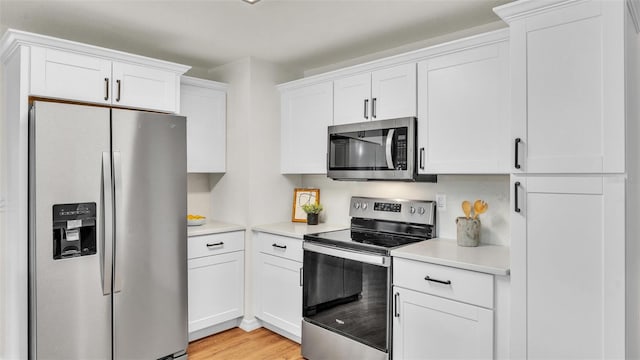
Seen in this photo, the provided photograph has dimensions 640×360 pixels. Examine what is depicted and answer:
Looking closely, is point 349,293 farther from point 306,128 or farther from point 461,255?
point 306,128

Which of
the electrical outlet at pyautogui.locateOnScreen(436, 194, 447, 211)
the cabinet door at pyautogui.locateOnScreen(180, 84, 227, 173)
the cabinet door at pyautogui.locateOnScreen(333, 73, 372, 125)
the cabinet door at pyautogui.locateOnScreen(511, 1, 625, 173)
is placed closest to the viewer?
the cabinet door at pyautogui.locateOnScreen(511, 1, 625, 173)

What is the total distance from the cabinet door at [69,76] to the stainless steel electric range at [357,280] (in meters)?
1.70

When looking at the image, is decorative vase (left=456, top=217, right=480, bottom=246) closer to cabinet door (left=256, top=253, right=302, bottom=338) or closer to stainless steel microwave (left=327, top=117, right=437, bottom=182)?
Answer: stainless steel microwave (left=327, top=117, right=437, bottom=182)

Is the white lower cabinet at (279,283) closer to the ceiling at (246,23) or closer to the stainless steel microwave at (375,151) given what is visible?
the stainless steel microwave at (375,151)

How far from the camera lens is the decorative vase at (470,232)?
7.97 ft

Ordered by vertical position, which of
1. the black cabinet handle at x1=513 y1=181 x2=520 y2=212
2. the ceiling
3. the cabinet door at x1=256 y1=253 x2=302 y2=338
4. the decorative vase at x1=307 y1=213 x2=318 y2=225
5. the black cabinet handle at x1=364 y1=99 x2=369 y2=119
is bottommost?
the cabinet door at x1=256 y1=253 x2=302 y2=338

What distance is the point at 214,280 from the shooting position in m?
3.15

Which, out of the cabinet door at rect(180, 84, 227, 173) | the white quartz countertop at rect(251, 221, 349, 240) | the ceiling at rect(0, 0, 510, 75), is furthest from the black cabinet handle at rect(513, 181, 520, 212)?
the cabinet door at rect(180, 84, 227, 173)

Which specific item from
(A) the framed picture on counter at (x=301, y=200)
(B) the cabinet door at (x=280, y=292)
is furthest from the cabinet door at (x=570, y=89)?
(A) the framed picture on counter at (x=301, y=200)

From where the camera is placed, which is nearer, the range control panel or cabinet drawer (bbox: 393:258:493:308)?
cabinet drawer (bbox: 393:258:493:308)

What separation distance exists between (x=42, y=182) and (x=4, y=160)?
76cm

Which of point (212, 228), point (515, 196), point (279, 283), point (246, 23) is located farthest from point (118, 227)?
point (515, 196)

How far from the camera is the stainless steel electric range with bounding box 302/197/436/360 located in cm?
237

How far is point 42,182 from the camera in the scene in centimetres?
216
